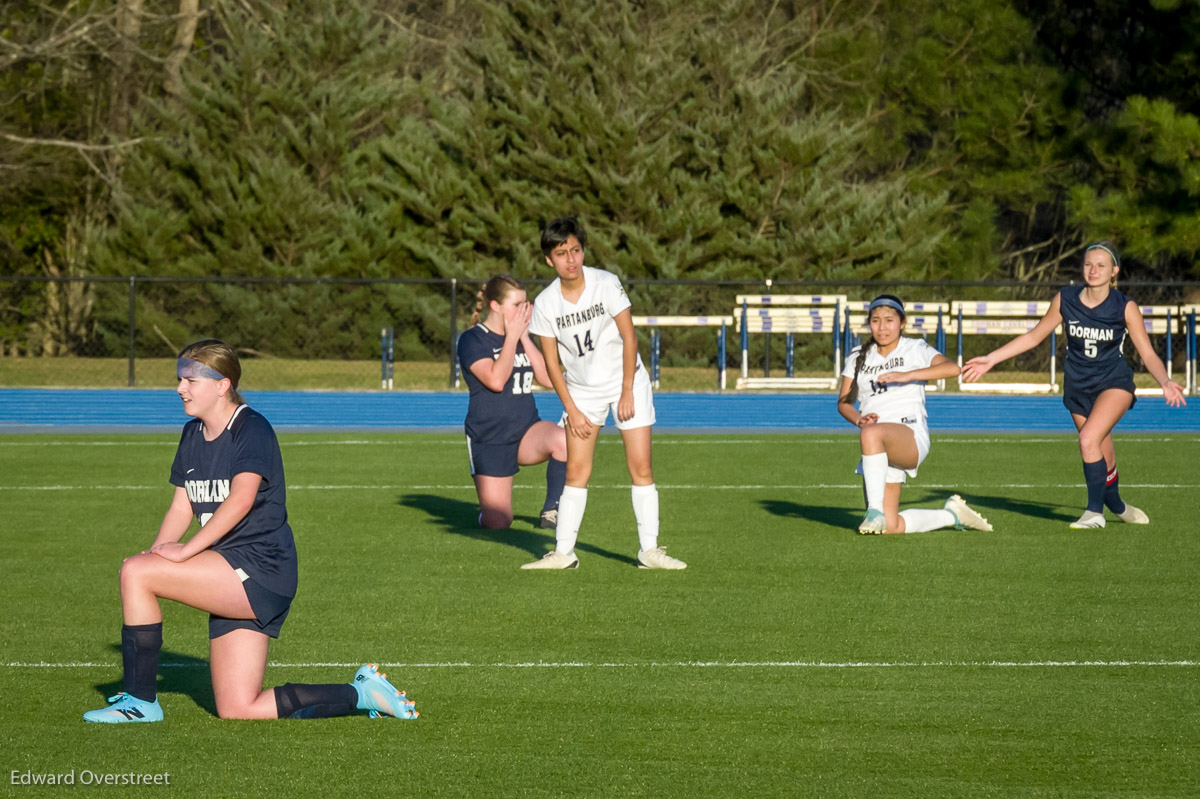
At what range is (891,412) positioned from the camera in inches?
Answer: 392

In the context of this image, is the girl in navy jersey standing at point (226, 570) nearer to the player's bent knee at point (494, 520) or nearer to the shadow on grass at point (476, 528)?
the shadow on grass at point (476, 528)

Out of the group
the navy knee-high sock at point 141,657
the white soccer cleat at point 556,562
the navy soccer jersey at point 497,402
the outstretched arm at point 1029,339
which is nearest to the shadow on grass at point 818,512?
the outstretched arm at point 1029,339

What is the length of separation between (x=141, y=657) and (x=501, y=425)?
530 cm

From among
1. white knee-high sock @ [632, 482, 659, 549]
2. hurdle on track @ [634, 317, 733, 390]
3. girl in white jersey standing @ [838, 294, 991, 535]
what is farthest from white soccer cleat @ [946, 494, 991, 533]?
hurdle on track @ [634, 317, 733, 390]

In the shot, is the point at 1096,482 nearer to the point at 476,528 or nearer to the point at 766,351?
the point at 476,528

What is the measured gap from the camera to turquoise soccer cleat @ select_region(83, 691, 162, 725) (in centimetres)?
525

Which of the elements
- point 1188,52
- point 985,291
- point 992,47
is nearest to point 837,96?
point 992,47

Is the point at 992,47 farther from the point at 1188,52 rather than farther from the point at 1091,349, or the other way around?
the point at 1091,349

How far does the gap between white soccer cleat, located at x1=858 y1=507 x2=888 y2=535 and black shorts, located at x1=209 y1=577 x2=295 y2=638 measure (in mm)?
5371

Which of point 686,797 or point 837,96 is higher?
point 837,96

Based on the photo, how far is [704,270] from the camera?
32.2 m

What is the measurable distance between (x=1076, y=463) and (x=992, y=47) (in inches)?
883

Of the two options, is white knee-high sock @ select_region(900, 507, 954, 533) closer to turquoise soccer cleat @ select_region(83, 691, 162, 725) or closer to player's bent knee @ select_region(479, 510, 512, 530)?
player's bent knee @ select_region(479, 510, 512, 530)

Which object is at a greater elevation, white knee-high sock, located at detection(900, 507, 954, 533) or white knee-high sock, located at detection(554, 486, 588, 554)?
white knee-high sock, located at detection(554, 486, 588, 554)
